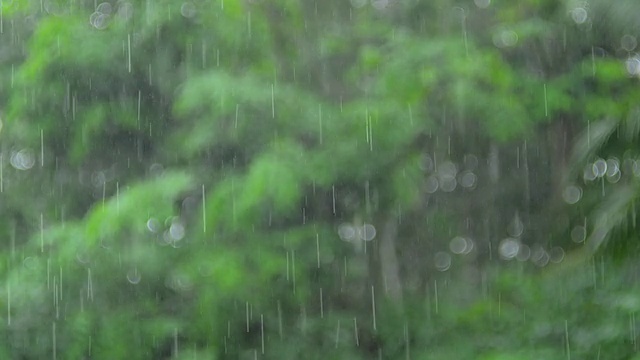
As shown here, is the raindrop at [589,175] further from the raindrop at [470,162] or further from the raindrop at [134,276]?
the raindrop at [134,276]

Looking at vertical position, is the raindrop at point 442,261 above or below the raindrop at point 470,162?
below

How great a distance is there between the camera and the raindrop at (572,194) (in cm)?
813

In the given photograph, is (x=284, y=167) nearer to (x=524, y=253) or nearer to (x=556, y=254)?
(x=556, y=254)

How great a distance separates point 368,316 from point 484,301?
3.13 feet

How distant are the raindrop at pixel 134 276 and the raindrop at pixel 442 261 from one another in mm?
3332

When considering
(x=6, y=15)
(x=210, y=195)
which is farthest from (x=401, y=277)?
(x=6, y=15)

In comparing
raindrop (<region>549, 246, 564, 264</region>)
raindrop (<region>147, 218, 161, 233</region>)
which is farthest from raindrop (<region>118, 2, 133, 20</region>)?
raindrop (<region>549, 246, 564, 264</region>)

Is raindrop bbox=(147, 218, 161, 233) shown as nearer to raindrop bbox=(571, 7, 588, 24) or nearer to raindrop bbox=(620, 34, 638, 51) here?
raindrop bbox=(571, 7, 588, 24)

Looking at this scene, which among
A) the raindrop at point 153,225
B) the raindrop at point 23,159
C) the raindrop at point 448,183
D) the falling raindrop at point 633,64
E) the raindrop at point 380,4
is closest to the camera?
the raindrop at point 153,225

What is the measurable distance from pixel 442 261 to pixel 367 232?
6.03ft

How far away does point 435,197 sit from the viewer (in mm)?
8750

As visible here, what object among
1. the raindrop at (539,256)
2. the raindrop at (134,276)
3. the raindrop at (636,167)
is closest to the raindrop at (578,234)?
the raindrop at (539,256)

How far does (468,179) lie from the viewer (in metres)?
9.09

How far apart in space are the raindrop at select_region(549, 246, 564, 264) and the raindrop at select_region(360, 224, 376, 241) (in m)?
1.98
